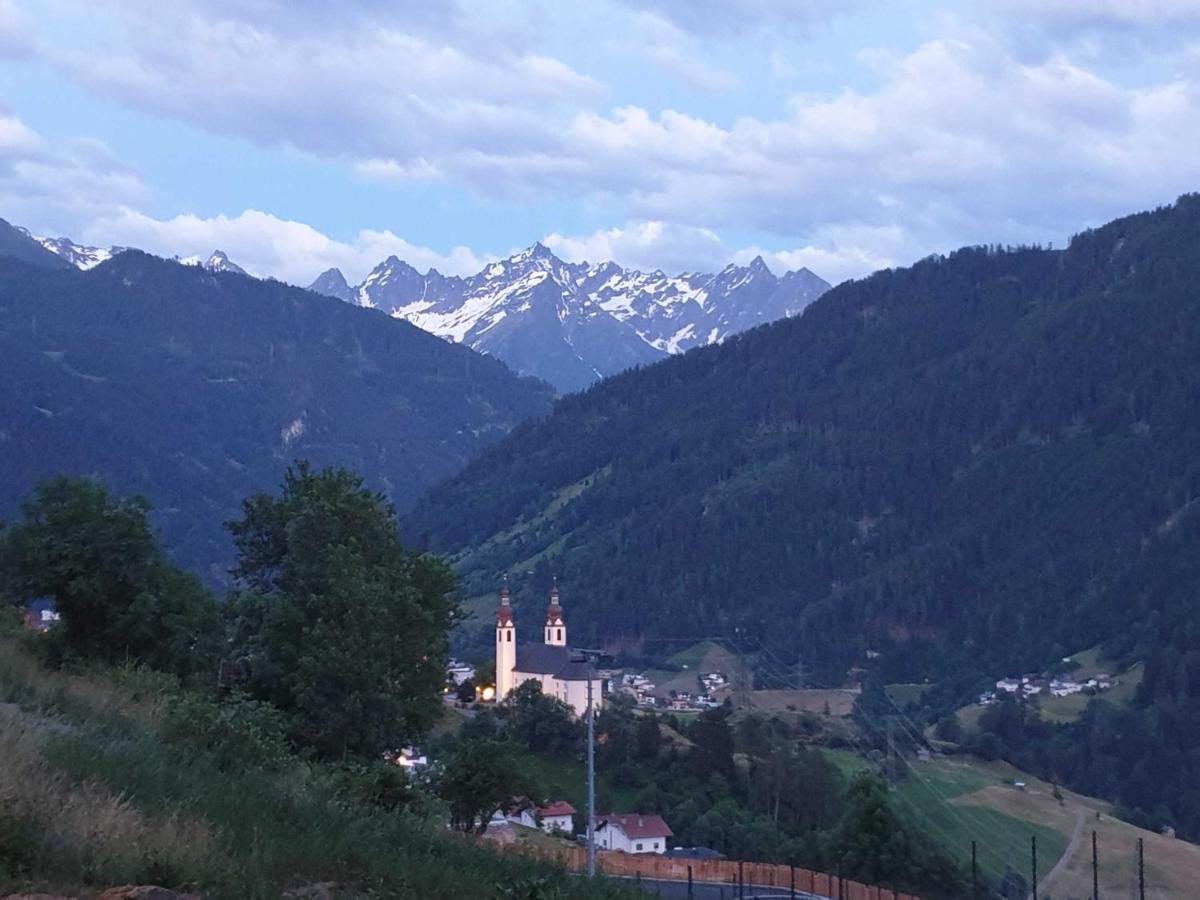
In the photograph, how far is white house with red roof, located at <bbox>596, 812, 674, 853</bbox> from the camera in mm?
50500

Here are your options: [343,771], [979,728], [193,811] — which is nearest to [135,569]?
[343,771]

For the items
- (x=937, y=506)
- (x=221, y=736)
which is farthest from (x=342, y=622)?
(x=937, y=506)

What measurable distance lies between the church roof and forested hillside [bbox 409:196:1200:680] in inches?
1599

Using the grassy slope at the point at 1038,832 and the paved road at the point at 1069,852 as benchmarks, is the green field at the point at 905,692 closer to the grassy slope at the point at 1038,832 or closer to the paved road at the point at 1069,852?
the grassy slope at the point at 1038,832

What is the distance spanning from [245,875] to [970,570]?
490ft

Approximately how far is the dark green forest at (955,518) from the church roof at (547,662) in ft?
106

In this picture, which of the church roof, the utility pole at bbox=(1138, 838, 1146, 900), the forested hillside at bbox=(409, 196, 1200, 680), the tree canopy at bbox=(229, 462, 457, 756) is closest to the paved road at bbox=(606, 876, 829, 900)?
the utility pole at bbox=(1138, 838, 1146, 900)

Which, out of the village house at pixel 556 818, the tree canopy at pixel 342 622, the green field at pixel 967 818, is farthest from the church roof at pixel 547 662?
the tree canopy at pixel 342 622

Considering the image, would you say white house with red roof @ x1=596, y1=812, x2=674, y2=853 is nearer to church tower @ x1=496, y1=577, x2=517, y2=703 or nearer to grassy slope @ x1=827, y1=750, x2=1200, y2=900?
grassy slope @ x1=827, y1=750, x2=1200, y2=900

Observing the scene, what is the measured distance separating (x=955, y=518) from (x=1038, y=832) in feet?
343

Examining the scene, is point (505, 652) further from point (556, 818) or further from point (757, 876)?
point (757, 876)

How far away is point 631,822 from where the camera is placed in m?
52.4

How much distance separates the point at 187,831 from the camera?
30.0 feet

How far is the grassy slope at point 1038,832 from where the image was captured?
5238 cm
